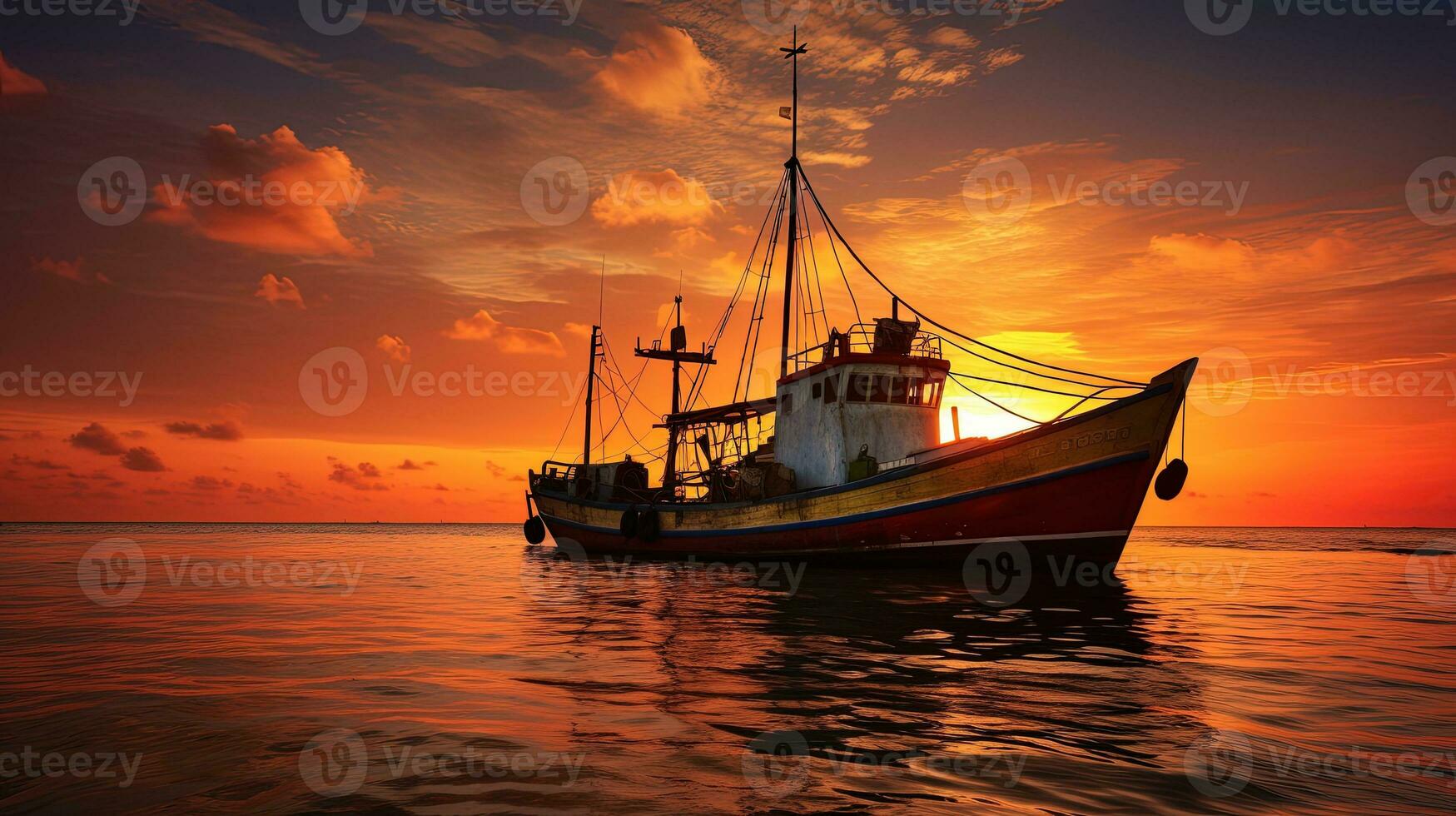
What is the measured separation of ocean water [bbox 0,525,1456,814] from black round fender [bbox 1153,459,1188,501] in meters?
3.42

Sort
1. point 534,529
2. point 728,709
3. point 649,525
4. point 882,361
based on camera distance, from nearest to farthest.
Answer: point 728,709, point 882,361, point 649,525, point 534,529

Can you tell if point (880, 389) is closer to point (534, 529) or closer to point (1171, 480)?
point (1171, 480)

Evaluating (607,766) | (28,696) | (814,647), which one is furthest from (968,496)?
(28,696)

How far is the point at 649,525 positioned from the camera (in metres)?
36.2

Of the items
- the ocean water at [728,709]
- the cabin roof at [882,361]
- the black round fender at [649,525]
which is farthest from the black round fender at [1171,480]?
the black round fender at [649,525]

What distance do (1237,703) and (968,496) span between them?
46.4ft

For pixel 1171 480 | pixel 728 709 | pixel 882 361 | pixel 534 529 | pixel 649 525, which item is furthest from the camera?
pixel 534 529

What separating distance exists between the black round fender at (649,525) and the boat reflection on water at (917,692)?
17673 mm

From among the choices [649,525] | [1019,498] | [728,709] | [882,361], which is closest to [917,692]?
[728,709]

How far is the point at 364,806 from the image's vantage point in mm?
4668

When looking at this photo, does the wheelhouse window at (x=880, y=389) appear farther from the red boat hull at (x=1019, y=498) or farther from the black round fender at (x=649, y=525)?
the black round fender at (x=649, y=525)

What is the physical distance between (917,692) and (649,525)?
2869cm

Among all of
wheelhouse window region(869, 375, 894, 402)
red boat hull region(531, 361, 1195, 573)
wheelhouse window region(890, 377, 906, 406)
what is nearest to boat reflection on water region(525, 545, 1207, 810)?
red boat hull region(531, 361, 1195, 573)

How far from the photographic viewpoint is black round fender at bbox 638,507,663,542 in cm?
3609
